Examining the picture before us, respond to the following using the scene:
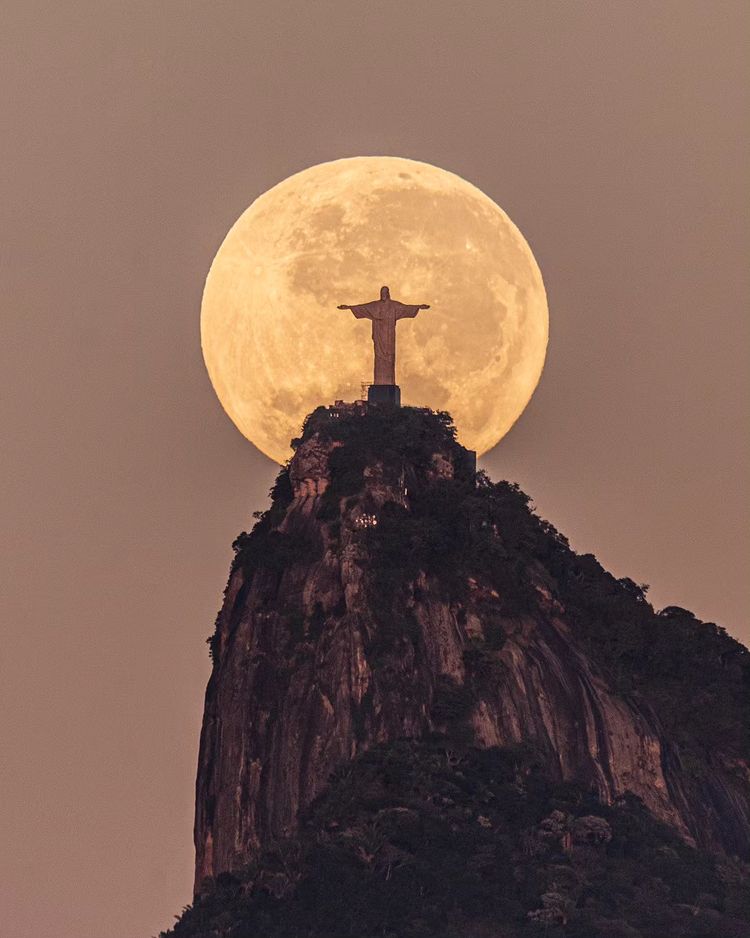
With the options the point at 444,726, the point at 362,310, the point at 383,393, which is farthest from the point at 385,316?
the point at 444,726

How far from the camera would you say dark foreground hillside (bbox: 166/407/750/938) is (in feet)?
397

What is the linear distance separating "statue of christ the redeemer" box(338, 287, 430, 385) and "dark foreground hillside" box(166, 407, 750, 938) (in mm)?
2642

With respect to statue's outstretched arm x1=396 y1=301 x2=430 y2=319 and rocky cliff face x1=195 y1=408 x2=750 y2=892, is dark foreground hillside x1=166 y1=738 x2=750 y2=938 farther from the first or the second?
statue's outstretched arm x1=396 y1=301 x2=430 y2=319

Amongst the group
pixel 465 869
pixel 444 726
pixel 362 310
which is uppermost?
pixel 362 310

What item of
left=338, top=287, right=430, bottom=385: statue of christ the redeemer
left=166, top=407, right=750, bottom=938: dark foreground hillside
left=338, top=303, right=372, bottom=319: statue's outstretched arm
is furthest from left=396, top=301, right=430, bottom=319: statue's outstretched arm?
left=166, top=407, right=750, bottom=938: dark foreground hillside

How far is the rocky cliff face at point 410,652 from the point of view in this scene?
419 feet

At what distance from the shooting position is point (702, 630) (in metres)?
140

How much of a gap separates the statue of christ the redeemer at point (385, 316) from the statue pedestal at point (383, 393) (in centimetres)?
107

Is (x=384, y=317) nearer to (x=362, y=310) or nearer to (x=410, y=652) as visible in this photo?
(x=362, y=310)

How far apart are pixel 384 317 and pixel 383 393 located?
300 cm

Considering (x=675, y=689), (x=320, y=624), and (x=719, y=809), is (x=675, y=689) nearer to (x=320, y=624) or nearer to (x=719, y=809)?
(x=719, y=809)

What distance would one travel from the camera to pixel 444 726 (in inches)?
4998

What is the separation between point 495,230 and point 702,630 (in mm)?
17596

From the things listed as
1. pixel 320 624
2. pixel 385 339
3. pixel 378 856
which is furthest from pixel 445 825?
pixel 385 339
